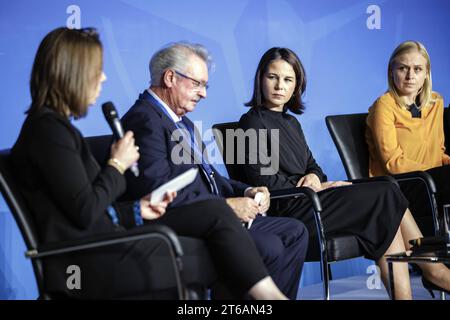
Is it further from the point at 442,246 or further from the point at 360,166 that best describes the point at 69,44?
the point at 360,166

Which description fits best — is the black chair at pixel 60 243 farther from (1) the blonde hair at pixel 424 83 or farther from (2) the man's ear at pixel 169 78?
(1) the blonde hair at pixel 424 83

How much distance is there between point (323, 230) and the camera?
3.32 meters

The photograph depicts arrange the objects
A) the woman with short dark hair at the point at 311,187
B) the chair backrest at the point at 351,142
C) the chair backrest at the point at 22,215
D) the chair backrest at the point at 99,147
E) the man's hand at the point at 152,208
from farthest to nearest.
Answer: the chair backrest at the point at 351,142 < the woman with short dark hair at the point at 311,187 < the chair backrest at the point at 99,147 < the man's hand at the point at 152,208 < the chair backrest at the point at 22,215

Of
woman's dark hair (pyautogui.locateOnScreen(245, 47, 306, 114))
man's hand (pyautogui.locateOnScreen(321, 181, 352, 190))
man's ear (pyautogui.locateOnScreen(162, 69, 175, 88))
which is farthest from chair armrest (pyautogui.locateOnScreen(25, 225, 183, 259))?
woman's dark hair (pyautogui.locateOnScreen(245, 47, 306, 114))

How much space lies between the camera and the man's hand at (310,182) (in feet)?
12.0

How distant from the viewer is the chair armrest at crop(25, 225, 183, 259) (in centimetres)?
199

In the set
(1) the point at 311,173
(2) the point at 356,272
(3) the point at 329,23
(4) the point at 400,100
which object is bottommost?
(2) the point at 356,272

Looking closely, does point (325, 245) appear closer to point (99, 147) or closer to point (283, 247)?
point (283, 247)

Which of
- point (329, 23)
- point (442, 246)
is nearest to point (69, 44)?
point (442, 246)

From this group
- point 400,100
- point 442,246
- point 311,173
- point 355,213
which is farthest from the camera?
point 400,100

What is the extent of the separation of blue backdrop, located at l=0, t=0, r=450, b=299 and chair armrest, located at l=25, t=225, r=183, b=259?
1753mm

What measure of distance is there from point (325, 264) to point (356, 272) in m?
2.38

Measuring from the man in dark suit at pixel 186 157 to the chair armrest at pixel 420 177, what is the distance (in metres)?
0.74

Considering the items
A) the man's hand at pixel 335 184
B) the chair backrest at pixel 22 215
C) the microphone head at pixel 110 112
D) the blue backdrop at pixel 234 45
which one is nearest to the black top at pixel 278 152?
the man's hand at pixel 335 184
